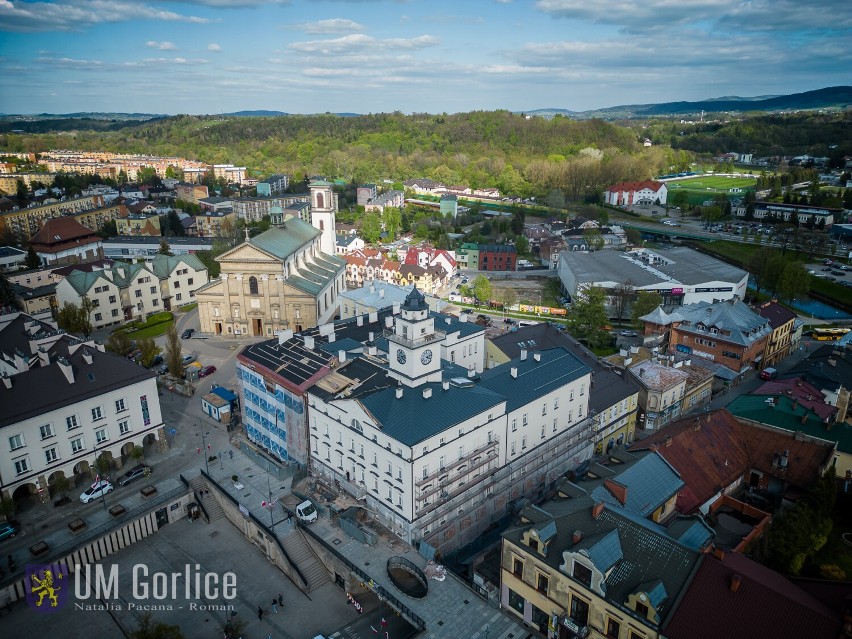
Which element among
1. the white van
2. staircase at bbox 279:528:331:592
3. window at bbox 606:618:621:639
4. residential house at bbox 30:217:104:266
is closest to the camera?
window at bbox 606:618:621:639

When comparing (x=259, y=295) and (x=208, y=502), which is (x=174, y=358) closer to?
(x=259, y=295)

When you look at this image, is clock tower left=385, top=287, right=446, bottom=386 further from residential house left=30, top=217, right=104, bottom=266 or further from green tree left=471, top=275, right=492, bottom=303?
residential house left=30, top=217, right=104, bottom=266

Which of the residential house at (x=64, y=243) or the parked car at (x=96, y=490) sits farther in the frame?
the residential house at (x=64, y=243)

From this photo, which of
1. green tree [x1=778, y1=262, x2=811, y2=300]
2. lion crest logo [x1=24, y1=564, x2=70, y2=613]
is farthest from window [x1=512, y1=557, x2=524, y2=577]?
green tree [x1=778, y1=262, x2=811, y2=300]

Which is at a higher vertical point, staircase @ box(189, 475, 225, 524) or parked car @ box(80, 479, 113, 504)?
parked car @ box(80, 479, 113, 504)

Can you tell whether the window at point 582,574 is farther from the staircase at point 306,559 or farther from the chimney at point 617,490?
the staircase at point 306,559

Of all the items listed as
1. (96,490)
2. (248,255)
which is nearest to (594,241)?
(248,255)

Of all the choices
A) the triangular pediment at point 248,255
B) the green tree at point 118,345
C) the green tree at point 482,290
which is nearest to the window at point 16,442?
the green tree at point 118,345
